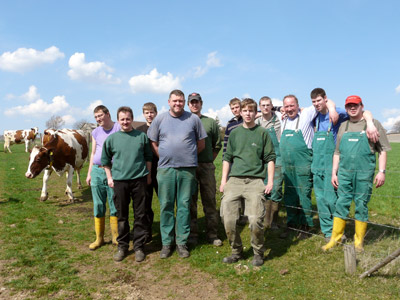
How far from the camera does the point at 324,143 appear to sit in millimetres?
4844

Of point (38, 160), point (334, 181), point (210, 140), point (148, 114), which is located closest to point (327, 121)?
point (334, 181)

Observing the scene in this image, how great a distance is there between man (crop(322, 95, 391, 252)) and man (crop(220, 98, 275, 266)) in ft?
3.50

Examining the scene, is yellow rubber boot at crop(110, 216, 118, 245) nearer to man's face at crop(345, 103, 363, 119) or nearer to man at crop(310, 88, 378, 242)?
man at crop(310, 88, 378, 242)

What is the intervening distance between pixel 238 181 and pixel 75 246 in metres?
3.22

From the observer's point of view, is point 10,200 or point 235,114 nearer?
point 235,114

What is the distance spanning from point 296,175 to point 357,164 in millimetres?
1164

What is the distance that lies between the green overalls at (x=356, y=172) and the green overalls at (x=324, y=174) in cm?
32

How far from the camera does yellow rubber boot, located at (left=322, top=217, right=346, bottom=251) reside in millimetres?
4608

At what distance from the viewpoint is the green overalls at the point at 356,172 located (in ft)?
13.9

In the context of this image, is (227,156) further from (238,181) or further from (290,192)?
(290,192)

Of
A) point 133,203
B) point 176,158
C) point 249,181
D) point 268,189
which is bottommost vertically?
point 133,203

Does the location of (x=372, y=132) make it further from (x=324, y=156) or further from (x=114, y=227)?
(x=114, y=227)

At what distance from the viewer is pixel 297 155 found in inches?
205

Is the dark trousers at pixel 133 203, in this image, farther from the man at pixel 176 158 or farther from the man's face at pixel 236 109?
the man's face at pixel 236 109
